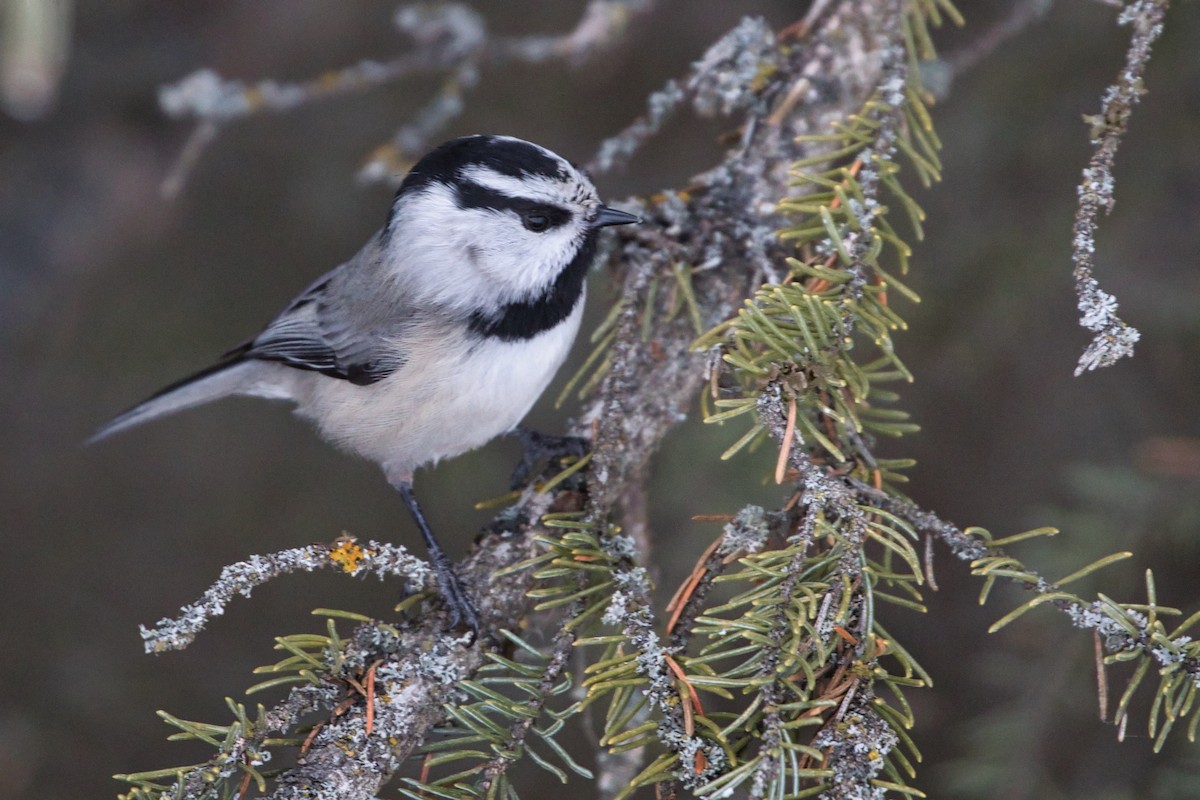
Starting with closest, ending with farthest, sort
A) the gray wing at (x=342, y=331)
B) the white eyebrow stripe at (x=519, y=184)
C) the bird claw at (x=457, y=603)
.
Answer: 1. the bird claw at (x=457, y=603)
2. the white eyebrow stripe at (x=519, y=184)
3. the gray wing at (x=342, y=331)

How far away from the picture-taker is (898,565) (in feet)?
6.61

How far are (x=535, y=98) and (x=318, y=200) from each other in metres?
0.67

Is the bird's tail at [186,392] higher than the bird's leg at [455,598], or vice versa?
the bird's tail at [186,392]

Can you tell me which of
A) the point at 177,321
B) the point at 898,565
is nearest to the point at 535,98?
the point at 177,321

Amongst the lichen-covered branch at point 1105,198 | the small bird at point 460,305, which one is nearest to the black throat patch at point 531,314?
the small bird at point 460,305

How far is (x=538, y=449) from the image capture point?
1920 millimetres

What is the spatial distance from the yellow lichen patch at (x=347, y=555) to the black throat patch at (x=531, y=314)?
2.25 ft

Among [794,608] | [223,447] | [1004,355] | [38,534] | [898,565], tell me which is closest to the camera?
[794,608]

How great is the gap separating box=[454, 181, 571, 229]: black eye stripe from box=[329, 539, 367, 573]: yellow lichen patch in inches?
32.1

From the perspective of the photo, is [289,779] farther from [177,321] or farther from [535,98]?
[535,98]

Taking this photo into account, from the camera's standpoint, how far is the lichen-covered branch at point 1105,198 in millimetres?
1031

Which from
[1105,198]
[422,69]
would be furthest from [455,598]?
[422,69]

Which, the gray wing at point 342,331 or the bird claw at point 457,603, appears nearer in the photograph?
the bird claw at point 457,603

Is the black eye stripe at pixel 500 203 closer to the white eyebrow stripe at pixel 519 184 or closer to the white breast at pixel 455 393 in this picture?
the white eyebrow stripe at pixel 519 184
